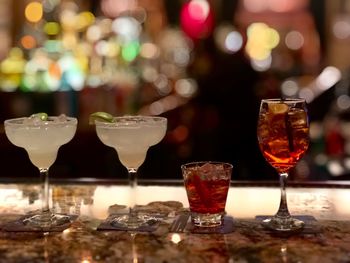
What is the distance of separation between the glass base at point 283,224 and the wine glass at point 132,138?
254 millimetres

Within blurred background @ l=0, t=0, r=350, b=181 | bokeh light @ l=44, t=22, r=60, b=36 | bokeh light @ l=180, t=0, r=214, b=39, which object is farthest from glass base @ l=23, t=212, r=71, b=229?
bokeh light @ l=180, t=0, r=214, b=39

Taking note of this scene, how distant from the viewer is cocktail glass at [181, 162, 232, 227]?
4.64ft

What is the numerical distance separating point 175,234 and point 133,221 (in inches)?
5.1

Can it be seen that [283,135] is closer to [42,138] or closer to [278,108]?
[278,108]

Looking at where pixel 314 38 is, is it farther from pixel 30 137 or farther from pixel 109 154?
pixel 30 137

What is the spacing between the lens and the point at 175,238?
1.35 m

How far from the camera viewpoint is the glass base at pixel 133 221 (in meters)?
1.45

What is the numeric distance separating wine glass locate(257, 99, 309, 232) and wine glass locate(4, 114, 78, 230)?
0.43 meters

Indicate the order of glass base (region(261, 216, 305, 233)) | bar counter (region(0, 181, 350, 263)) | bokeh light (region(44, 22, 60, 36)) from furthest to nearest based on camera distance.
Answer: bokeh light (region(44, 22, 60, 36)) < glass base (region(261, 216, 305, 233)) < bar counter (region(0, 181, 350, 263))

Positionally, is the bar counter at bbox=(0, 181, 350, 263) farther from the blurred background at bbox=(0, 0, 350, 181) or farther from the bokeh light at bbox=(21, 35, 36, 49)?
the bokeh light at bbox=(21, 35, 36, 49)

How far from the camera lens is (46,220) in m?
1.48

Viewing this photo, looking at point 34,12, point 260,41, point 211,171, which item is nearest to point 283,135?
point 211,171

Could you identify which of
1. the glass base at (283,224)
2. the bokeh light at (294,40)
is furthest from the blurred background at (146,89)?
the glass base at (283,224)

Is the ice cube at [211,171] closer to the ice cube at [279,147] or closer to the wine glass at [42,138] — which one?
the ice cube at [279,147]
